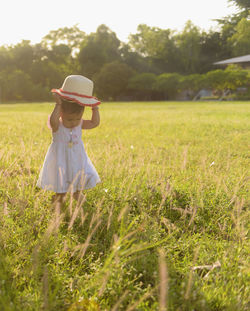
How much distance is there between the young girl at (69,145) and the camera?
2924 mm

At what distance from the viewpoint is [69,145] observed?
3.13 m

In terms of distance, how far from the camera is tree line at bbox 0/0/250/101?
4141 cm

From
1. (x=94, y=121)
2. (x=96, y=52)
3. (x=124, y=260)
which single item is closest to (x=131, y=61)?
(x=96, y=52)

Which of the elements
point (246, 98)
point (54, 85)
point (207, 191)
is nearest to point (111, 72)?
point (54, 85)

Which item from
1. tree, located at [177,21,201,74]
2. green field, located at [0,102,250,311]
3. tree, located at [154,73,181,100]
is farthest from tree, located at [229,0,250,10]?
green field, located at [0,102,250,311]

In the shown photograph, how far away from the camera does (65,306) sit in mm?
1865

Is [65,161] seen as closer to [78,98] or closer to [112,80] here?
[78,98]

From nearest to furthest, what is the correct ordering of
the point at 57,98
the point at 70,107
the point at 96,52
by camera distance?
the point at 57,98, the point at 70,107, the point at 96,52

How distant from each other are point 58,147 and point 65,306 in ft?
5.35

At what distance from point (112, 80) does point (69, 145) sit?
131ft

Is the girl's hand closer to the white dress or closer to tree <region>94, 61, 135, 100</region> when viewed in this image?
the white dress

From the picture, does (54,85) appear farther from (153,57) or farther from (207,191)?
(207,191)

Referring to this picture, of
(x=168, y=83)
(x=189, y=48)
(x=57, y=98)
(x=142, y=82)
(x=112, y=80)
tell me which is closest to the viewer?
(x=57, y=98)

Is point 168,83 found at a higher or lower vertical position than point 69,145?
higher
